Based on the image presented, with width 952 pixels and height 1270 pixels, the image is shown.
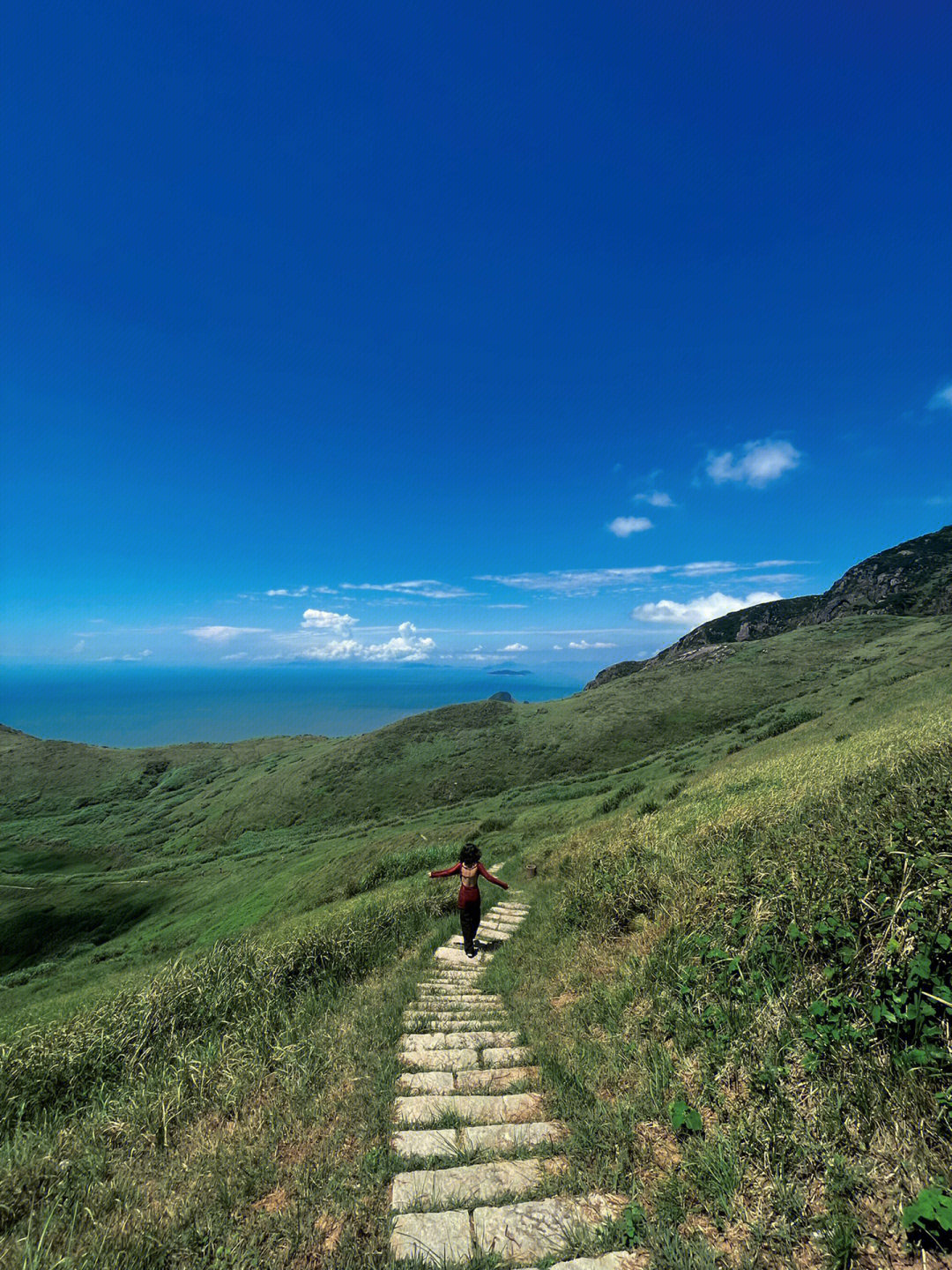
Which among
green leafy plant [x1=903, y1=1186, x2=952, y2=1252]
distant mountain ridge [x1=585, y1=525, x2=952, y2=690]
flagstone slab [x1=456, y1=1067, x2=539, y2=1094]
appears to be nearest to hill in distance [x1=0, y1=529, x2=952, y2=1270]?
green leafy plant [x1=903, y1=1186, x2=952, y2=1252]

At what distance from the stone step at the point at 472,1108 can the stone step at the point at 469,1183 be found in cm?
61

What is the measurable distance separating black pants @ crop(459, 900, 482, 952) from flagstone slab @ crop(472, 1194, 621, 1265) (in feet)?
21.4

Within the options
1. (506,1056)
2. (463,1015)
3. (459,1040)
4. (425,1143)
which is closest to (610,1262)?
(425,1143)

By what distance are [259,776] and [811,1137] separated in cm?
11436

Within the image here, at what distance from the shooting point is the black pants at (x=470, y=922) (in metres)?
10.4

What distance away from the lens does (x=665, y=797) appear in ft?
75.7

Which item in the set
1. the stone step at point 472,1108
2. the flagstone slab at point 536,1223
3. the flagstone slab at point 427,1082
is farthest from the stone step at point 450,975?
the flagstone slab at point 536,1223

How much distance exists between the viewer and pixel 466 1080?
570cm

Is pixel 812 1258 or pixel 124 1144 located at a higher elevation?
pixel 812 1258

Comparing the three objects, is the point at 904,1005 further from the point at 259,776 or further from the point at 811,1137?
the point at 259,776

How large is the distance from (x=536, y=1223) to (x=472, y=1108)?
1530 mm

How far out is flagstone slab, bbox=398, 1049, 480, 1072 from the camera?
6008 mm

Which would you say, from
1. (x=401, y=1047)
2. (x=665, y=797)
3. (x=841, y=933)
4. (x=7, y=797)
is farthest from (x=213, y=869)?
(x=7, y=797)

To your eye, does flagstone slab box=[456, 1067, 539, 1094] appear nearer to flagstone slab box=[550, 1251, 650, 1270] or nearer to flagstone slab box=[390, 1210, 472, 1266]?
flagstone slab box=[390, 1210, 472, 1266]
